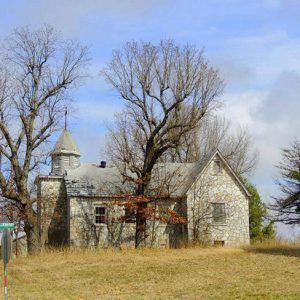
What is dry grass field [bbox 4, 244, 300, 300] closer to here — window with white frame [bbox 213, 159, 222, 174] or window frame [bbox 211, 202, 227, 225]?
window frame [bbox 211, 202, 227, 225]

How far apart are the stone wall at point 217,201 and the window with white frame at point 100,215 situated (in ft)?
19.3

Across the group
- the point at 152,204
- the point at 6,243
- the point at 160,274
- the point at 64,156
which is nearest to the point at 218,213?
the point at 152,204

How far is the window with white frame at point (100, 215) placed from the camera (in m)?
43.4

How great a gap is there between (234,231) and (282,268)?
54.3ft

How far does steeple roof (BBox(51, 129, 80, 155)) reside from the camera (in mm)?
47688

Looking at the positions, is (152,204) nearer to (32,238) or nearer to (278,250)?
(32,238)

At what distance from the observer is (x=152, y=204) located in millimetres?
43938

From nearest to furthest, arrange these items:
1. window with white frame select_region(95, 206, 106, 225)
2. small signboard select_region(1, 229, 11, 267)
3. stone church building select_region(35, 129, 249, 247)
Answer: small signboard select_region(1, 229, 11, 267), stone church building select_region(35, 129, 249, 247), window with white frame select_region(95, 206, 106, 225)

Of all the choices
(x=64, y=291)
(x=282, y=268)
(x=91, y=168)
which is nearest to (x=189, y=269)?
(x=282, y=268)

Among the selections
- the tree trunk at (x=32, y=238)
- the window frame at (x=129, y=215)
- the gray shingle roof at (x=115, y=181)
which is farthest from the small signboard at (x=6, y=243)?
the gray shingle roof at (x=115, y=181)

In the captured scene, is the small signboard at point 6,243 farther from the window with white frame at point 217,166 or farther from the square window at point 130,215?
the window with white frame at point 217,166

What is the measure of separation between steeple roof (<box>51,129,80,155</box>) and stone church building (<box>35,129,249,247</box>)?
204 centimetres

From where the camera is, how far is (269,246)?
3828cm

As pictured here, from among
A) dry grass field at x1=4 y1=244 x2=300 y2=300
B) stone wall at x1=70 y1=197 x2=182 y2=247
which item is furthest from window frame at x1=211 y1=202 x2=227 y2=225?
dry grass field at x1=4 y1=244 x2=300 y2=300
